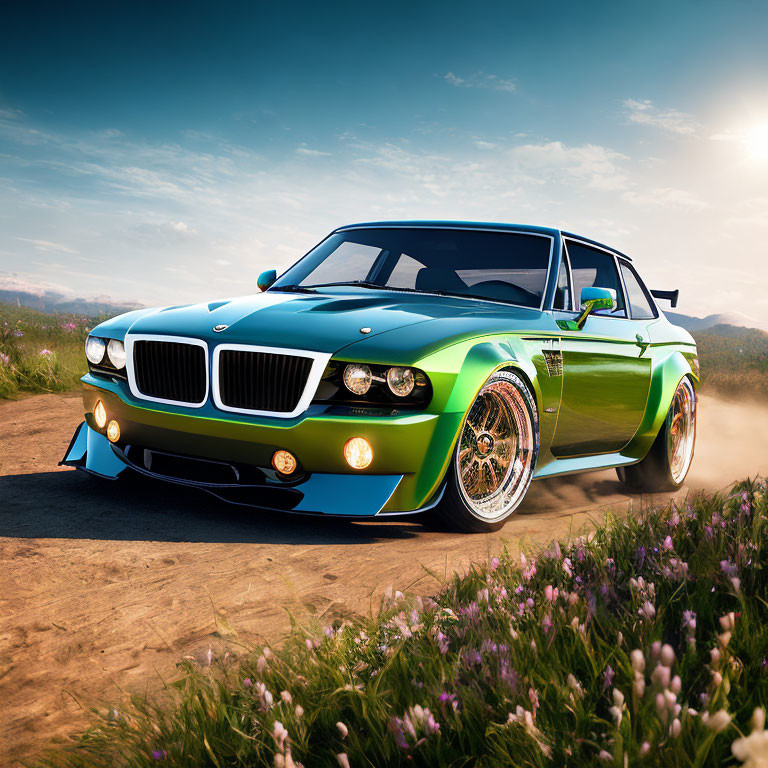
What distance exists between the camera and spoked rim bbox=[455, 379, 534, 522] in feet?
12.1

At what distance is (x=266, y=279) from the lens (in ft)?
17.0

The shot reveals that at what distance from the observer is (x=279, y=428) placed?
10.8 feet

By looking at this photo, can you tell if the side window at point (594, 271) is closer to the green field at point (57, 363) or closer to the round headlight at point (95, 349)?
the round headlight at point (95, 349)

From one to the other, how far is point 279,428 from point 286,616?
0.98m

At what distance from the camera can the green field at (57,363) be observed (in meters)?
8.20

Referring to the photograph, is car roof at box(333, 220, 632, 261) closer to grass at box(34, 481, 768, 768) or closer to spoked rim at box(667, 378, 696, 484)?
spoked rim at box(667, 378, 696, 484)

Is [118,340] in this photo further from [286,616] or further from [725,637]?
[725,637]

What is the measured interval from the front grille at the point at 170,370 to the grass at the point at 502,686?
167 cm

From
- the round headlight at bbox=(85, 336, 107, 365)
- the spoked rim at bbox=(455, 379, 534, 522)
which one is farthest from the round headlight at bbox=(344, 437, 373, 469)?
the round headlight at bbox=(85, 336, 107, 365)

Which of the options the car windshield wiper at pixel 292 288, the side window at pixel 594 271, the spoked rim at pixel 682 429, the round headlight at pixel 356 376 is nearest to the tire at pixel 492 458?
the round headlight at pixel 356 376

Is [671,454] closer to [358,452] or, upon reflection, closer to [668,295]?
[668,295]

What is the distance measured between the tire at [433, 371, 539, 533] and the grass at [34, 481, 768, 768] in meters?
1.22

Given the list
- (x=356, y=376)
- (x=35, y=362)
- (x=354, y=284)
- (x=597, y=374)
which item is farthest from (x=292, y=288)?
(x=35, y=362)

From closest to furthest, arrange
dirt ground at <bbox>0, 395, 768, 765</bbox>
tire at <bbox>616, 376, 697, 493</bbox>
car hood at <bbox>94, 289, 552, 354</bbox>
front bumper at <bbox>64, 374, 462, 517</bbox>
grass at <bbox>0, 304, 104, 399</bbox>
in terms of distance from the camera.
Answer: dirt ground at <bbox>0, 395, 768, 765</bbox>, front bumper at <bbox>64, 374, 462, 517</bbox>, car hood at <bbox>94, 289, 552, 354</bbox>, tire at <bbox>616, 376, 697, 493</bbox>, grass at <bbox>0, 304, 104, 399</bbox>
